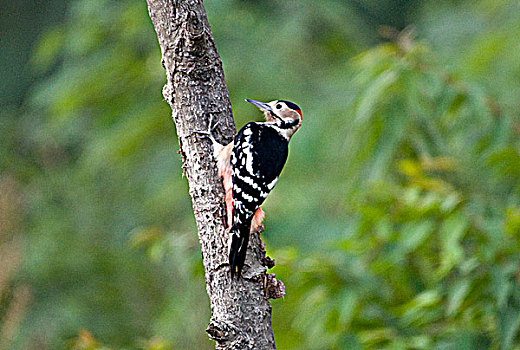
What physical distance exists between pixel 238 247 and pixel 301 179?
16.2ft

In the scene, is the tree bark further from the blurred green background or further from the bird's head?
the blurred green background

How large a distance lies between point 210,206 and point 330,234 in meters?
4.41

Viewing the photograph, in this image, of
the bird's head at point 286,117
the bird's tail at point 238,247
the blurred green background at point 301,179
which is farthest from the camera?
the blurred green background at point 301,179

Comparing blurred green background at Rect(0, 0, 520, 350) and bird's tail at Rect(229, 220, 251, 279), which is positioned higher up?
blurred green background at Rect(0, 0, 520, 350)

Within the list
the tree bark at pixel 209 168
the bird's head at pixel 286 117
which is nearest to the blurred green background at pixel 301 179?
the bird's head at pixel 286 117

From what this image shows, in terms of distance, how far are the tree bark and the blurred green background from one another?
88 centimetres

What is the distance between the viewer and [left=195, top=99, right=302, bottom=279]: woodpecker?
1.82m

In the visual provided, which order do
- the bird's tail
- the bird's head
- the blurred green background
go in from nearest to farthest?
the bird's tail
the bird's head
the blurred green background

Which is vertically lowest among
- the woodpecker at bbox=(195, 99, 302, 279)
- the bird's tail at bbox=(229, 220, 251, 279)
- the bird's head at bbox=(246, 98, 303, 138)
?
the bird's tail at bbox=(229, 220, 251, 279)

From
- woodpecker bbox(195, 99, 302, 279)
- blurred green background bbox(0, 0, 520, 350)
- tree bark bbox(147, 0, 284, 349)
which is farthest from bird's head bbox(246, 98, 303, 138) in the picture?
blurred green background bbox(0, 0, 520, 350)

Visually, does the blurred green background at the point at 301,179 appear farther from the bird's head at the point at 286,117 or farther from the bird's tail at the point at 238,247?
the bird's tail at the point at 238,247

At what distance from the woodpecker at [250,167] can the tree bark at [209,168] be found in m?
0.03

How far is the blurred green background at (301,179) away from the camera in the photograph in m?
2.78

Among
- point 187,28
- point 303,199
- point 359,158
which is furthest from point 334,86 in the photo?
point 187,28
